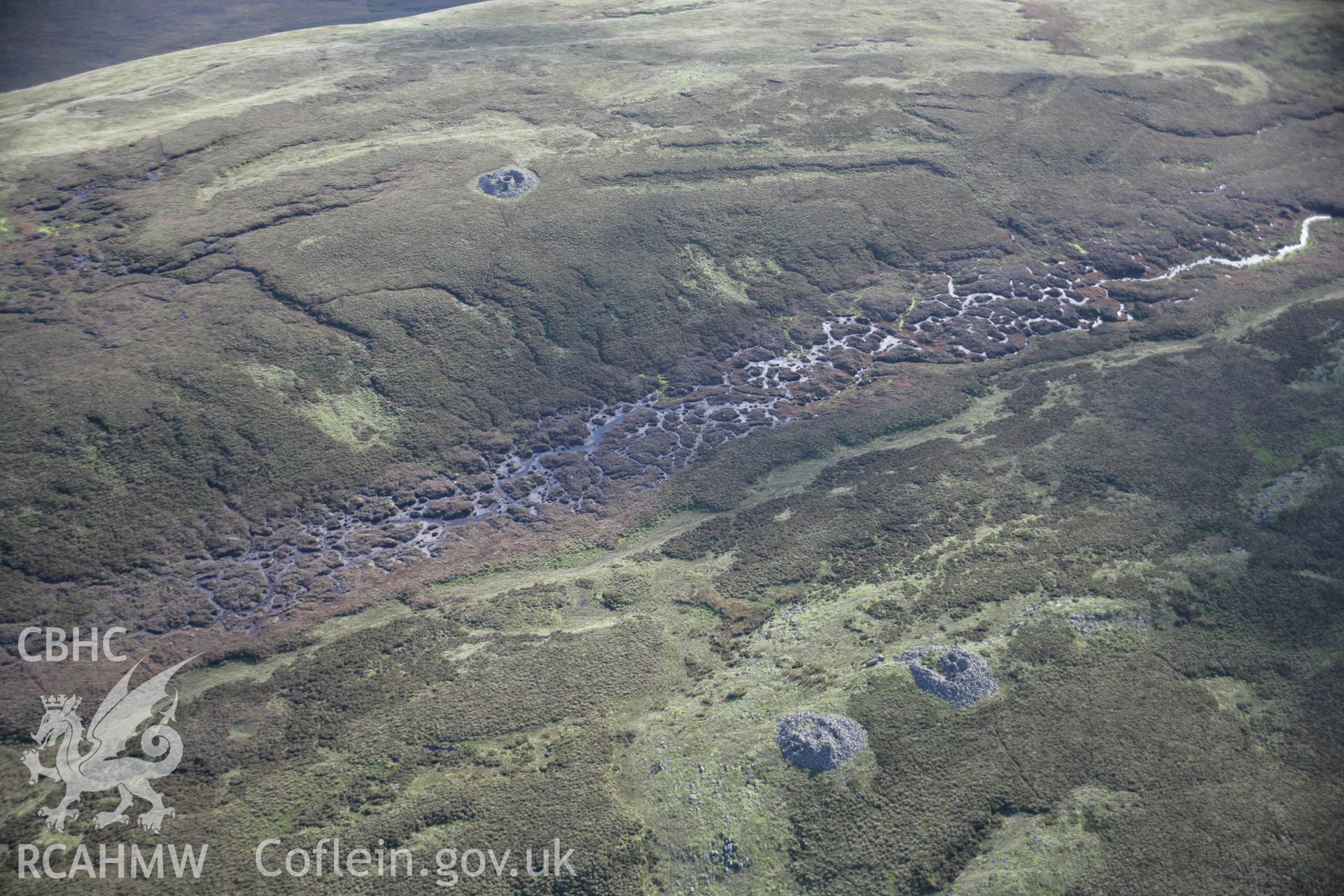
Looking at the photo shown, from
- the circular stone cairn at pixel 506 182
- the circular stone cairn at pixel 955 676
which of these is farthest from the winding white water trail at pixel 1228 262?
the circular stone cairn at pixel 506 182

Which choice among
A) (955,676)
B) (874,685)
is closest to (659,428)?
(874,685)

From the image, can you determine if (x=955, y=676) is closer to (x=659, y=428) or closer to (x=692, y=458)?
(x=692, y=458)

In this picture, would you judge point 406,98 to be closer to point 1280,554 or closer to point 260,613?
point 260,613

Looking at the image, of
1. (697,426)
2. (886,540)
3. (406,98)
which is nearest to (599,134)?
(406,98)

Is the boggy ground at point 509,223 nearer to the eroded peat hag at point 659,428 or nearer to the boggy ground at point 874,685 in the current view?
the eroded peat hag at point 659,428

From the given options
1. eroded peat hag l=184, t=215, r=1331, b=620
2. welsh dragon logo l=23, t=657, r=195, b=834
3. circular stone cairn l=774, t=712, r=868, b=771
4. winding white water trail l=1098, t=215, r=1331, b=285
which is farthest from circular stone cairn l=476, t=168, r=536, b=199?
circular stone cairn l=774, t=712, r=868, b=771
